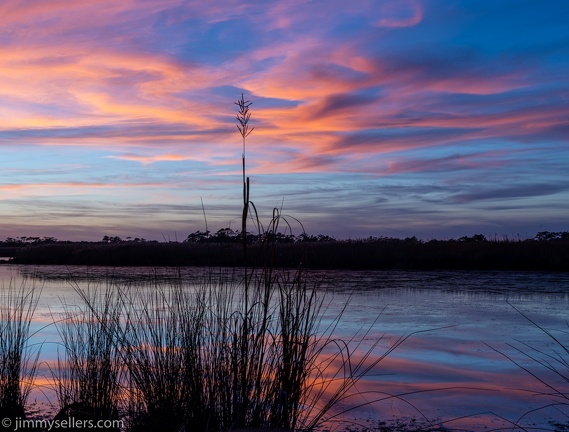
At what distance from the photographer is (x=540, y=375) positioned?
6.86 meters

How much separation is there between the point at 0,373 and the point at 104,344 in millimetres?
913

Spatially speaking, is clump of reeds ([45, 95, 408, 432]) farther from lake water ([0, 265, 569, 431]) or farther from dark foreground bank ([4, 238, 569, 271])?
dark foreground bank ([4, 238, 569, 271])

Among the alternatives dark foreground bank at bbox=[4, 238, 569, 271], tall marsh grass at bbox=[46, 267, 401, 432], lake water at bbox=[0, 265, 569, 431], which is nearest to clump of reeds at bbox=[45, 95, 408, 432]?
tall marsh grass at bbox=[46, 267, 401, 432]

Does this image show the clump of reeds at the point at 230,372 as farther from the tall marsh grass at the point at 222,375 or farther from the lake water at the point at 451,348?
the lake water at the point at 451,348

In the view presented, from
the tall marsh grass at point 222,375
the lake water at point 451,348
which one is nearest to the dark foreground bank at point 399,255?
the lake water at point 451,348

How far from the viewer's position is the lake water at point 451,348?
5348 millimetres

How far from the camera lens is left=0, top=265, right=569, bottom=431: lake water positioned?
17.5 feet

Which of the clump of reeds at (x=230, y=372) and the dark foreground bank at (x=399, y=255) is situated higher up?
the dark foreground bank at (x=399, y=255)

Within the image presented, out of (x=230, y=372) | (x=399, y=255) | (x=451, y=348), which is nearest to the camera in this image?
(x=230, y=372)

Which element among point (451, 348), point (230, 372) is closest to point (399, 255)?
point (451, 348)

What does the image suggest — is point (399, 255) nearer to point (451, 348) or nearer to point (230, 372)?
point (451, 348)

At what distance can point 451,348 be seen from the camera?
27.1 ft

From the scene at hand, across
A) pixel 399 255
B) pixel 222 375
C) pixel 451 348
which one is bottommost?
pixel 451 348

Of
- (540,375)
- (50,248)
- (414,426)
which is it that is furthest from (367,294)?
(50,248)
